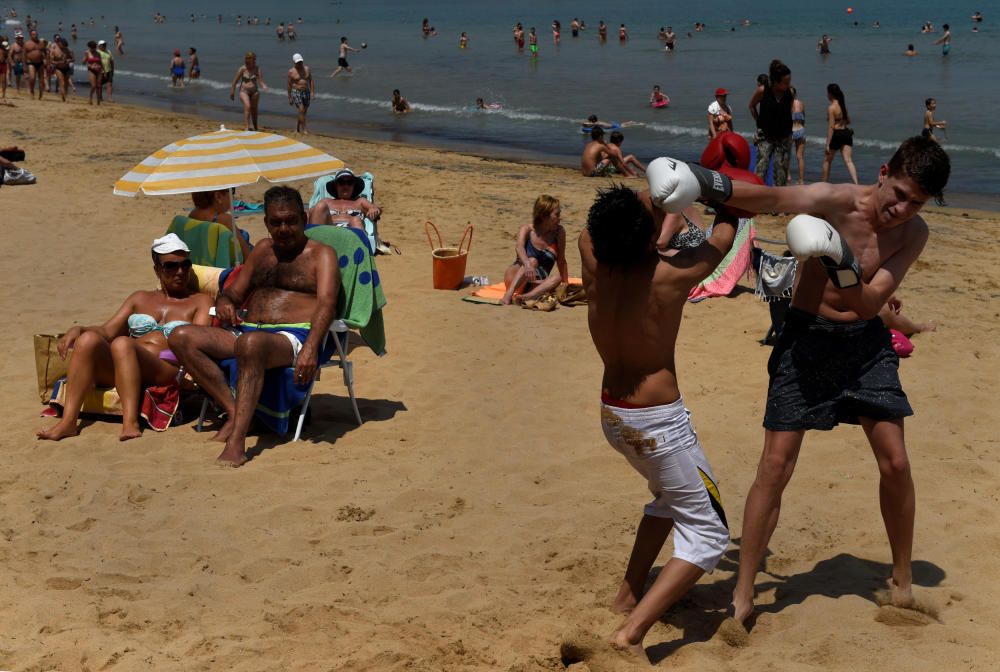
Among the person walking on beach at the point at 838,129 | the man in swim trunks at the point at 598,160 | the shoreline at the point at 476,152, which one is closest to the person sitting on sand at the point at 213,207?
the shoreline at the point at 476,152

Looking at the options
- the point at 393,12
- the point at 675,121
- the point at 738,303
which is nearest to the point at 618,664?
the point at 738,303

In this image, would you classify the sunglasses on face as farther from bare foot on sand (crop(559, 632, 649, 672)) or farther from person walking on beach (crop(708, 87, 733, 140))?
person walking on beach (crop(708, 87, 733, 140))

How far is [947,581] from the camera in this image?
449 centimetres

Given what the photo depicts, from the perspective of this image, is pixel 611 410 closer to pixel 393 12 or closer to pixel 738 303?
pixel 738 303

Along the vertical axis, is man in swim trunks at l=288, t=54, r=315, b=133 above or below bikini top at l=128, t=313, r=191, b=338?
above

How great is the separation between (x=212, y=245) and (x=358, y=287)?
1529 mm

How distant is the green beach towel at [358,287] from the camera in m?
6.34

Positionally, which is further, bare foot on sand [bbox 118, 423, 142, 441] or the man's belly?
the man's belly

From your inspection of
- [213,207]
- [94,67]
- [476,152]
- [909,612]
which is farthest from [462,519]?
[94,67]

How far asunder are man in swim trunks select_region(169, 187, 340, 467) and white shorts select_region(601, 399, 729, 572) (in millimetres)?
2492

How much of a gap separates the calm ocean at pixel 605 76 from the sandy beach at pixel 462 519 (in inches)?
418

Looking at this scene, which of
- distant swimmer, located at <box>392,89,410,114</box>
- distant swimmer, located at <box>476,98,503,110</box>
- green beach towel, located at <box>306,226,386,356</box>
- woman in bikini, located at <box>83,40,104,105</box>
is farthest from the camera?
distant swimmer, located at <box>476,98,503,110</box>

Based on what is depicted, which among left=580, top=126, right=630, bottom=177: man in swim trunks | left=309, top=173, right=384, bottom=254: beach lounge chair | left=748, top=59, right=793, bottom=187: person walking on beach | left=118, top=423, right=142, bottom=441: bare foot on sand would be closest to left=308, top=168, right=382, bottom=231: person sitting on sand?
left=309, top=173, right=384, bottom=254: beach lounge chair

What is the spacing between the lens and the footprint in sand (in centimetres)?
412
